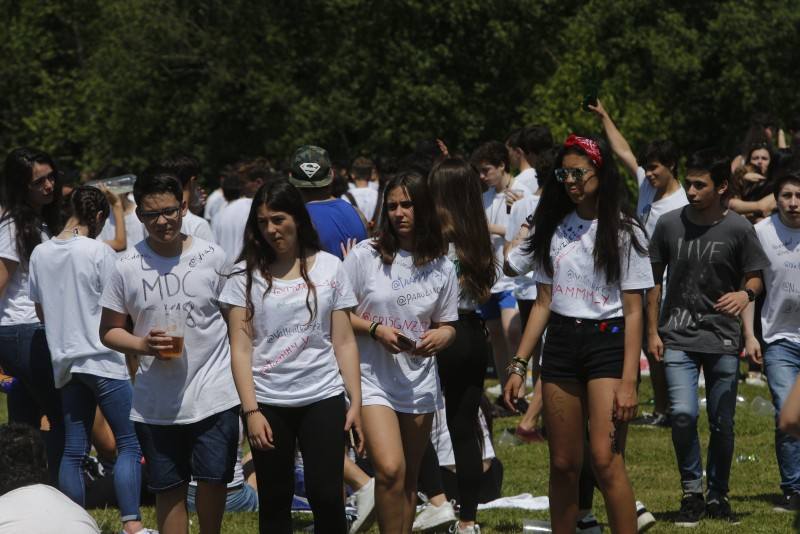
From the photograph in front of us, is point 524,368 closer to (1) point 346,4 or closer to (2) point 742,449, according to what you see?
(2) point 742,449

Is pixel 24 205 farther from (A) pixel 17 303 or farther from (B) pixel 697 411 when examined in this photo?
Result: (B) pixel 697 411

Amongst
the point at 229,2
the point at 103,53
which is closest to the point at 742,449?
the point at 229,2

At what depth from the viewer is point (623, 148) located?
348 inches

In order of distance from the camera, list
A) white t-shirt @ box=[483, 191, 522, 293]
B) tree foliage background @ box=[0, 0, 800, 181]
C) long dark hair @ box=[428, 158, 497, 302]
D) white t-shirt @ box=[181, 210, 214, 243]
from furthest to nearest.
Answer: tree foliage background @ box=[0, 0, 800, 181] → white t-shirt @ box=[483, 191, 522, 293] → white t-shirt @ box=[181, 210, 214, 243] → long dark hair @ box=[428, 158, 497, 302]

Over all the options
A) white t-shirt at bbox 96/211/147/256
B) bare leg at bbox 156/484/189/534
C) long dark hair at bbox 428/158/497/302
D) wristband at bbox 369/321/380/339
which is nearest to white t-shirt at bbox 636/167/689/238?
long dark hair at bbox 428/158/497/302

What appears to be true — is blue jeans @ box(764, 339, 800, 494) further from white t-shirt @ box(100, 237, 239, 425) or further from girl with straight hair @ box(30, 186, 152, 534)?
girl with straight hair @ box(30, 186, 152, 534)

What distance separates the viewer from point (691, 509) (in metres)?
7.41

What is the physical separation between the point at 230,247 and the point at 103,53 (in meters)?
24.7

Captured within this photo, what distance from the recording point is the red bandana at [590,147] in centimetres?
593

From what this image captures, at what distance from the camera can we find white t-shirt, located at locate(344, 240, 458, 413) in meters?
6.14

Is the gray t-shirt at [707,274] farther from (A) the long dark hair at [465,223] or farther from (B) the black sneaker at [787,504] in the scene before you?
(A) the long dark hair at [465,223]

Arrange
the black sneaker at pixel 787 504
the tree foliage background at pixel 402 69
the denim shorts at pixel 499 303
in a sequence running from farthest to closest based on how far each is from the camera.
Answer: the tree foliage background at pixel 402 69
the denim shorts at pixel 499 303
the black sneaker at pixel 787 504

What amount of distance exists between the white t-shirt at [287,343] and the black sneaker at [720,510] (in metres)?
2.95

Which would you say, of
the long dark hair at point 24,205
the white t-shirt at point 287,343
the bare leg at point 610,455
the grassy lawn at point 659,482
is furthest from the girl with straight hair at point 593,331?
the long dark hair at point 24,205
